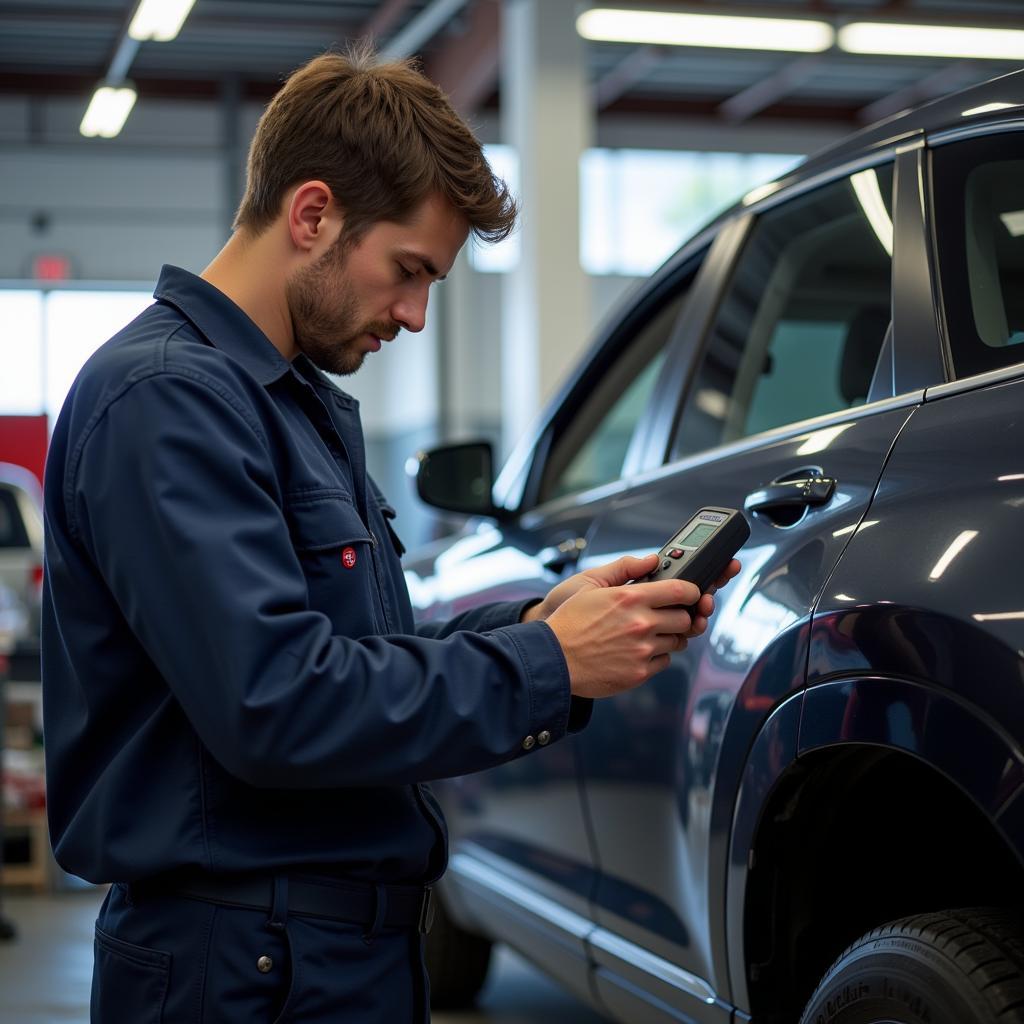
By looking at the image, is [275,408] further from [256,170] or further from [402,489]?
[402,489]

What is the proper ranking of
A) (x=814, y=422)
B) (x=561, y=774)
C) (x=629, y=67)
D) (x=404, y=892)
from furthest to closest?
1. (x=629, y=67)
2. (x=561, y=774)
3. (x=814, y=422)
4. (x=404, y=892)

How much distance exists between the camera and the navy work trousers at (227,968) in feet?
4.23

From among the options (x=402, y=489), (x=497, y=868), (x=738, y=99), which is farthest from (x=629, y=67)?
(x=497, y=868)

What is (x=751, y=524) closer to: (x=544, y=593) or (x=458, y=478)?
(x=544, y=593)

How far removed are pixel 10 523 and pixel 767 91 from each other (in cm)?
963

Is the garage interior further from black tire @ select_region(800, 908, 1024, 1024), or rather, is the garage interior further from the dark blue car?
black tire @ select_region(800, 908, 1024, 1024)

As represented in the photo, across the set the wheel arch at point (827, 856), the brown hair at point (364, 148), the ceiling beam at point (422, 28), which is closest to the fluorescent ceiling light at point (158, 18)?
the ceiling beam at point (422, 28)

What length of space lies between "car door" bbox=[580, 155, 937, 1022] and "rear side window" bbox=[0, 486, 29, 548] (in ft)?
17.3

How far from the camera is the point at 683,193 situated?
15586mm

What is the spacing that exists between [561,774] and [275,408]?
1280 millimetres

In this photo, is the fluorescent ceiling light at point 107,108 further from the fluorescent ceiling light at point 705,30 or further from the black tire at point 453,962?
the black tire at point 453,962

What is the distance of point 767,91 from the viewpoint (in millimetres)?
14070

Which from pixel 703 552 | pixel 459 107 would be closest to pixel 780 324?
pixel 703 552

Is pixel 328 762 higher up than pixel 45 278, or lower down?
lower down
